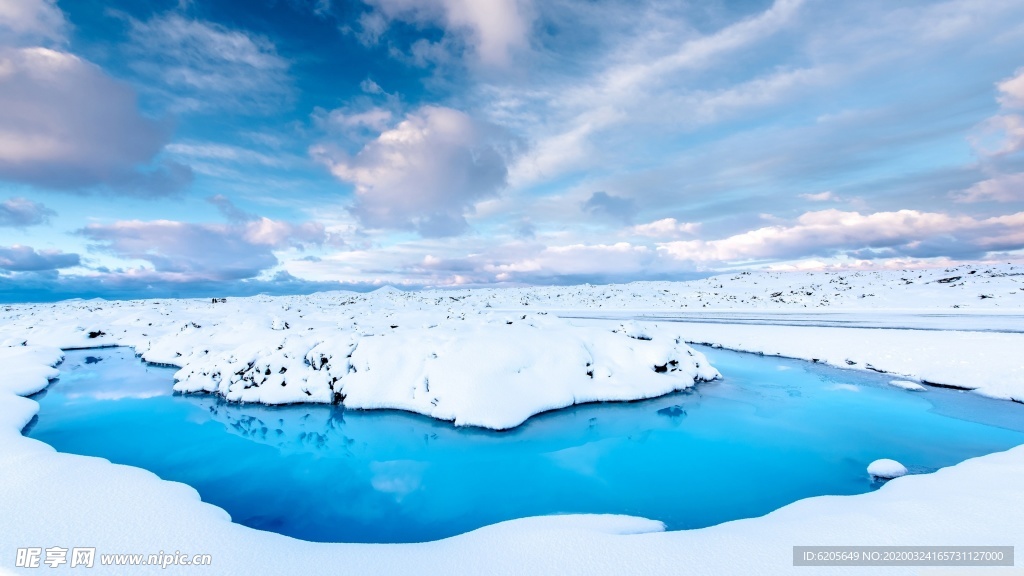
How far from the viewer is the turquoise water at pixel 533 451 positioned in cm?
731

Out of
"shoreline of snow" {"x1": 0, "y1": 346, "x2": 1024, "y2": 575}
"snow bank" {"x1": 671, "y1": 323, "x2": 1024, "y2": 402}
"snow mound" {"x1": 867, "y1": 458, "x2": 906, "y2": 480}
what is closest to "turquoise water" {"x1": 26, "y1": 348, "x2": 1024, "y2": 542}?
"snow mound" {"x1": 867, "y1": 458, "x2": 906, "y2": 480}

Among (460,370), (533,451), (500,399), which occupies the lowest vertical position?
(533,451)

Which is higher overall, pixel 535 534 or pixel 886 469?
pixel 535 534

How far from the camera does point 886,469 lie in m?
8.10

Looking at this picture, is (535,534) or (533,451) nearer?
(535,534)

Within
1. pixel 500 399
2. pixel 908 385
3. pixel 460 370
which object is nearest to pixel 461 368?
pixel 460 370

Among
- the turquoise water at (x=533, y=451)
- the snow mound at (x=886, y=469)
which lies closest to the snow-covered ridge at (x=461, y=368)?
the turquoise water at (x=533, y=451)

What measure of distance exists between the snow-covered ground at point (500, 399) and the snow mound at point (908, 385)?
933 millimetres

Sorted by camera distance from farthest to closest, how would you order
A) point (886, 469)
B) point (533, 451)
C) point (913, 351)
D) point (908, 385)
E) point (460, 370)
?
1. point (913, 351)
2. point (908, 385)
3. point (460, 370)
4. point (533, 451)
5. point (886, 469)

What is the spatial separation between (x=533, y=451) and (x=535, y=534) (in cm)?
502

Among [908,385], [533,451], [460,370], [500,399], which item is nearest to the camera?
[533,451]

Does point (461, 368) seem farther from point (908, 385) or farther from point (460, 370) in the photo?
point (908, 385)

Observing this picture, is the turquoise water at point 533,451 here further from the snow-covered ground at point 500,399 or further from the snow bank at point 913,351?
the snow bank at point 913,351

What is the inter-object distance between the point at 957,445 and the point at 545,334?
11091 millimetres
